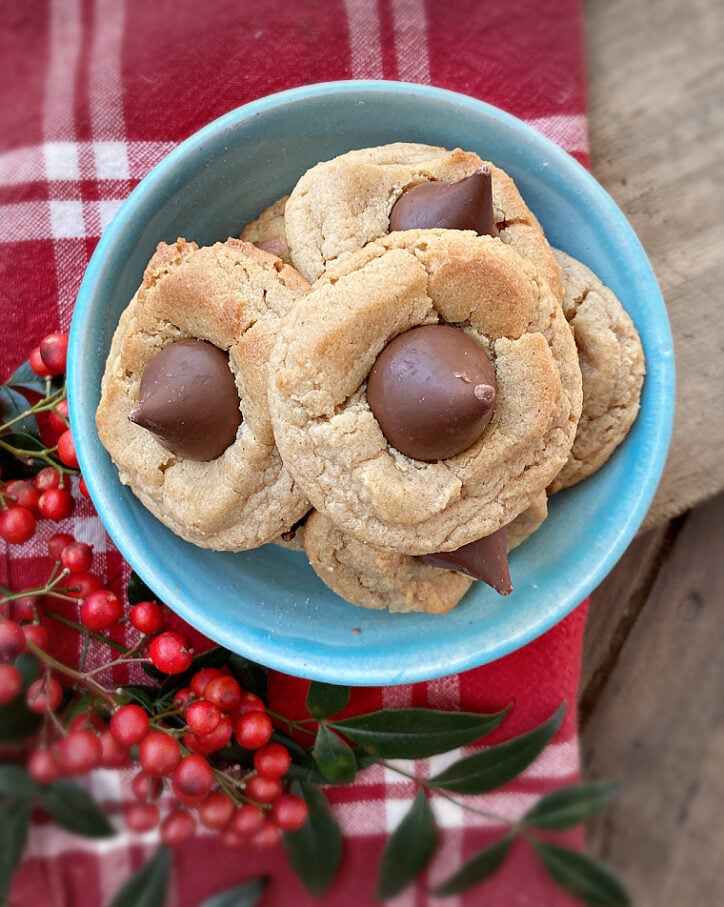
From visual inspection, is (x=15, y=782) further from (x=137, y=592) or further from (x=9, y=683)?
(x=137, y=592)

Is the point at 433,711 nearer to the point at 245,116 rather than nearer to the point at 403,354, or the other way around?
the point at 403,354

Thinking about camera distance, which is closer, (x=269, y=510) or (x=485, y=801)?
(x=269, y=510)

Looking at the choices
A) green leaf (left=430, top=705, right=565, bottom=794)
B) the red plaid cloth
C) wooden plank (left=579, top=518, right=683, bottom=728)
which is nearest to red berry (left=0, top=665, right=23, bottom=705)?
the red plaid cloth

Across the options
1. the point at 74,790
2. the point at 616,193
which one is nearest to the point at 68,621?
the point at 74,790

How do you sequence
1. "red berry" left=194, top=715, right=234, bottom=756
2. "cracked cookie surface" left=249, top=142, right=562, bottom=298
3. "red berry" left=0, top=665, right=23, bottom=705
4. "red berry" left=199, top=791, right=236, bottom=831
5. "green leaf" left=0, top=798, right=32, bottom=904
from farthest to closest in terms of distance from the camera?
"red berry" left=194, top=715, right=234, bottom=756, "red berry" left=199, top=791, right=236, bottom=831, "cracked cookie surface" left=249, top=142, right=562, bottom=298, "red berry" left=0, top=665, right=23, bottom=705, "green leaf" left=0, top=798, right=32, bottom=904

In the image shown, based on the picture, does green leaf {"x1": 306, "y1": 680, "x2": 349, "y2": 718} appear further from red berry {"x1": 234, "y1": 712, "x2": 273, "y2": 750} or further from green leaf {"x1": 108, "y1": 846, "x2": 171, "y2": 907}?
green leaf {"x1": 108, "y1": 846, "x2": 171, "y2": 907}

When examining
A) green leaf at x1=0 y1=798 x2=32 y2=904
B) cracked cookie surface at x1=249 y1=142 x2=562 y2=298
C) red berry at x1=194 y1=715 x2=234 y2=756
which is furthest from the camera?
red berry at x1=194 y1=715 x2=234 y2=756
